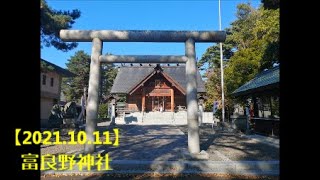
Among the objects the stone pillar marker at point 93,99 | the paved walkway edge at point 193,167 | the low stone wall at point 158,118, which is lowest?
the paved walkway edge at point 193,167

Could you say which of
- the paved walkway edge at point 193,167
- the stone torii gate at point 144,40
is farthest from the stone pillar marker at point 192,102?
the paved walkway edge at point 193,167

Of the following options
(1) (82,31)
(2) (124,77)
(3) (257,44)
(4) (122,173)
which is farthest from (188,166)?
(2) (124,77)

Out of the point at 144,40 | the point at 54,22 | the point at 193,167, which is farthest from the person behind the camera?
the point at 54,22

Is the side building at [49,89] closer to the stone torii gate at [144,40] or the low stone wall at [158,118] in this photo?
the low stone wall at [158,118]

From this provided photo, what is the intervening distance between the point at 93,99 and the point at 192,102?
350 cm

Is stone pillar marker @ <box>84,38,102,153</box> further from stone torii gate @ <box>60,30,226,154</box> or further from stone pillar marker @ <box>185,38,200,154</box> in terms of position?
stone pillar marker @ <box>185,38,200,154</box>

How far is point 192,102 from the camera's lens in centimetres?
1010

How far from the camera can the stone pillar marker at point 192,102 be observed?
9938 mm

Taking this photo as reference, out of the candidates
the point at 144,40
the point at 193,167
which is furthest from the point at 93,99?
the point at 193,167

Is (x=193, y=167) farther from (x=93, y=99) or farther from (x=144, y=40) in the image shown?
(x=144, y=40)

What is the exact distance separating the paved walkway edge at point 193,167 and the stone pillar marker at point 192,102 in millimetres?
1301
